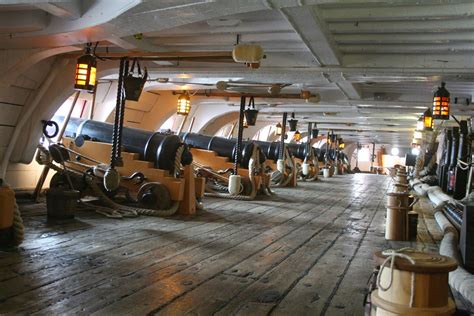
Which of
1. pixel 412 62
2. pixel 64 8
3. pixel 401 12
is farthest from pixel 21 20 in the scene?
pixel 412 62

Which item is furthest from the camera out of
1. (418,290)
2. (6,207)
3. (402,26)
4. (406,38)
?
(406,38)

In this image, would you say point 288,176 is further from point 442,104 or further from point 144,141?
point 144,141

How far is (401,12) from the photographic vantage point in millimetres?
4648

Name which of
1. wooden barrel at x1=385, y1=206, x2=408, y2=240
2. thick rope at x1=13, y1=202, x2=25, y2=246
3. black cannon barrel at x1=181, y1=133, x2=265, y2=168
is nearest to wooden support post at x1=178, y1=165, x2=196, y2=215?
wooden barrel at x1=385, y1=206, x2=408, y2=240

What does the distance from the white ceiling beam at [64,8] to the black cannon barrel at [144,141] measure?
3.10 metres

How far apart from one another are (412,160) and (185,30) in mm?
23240

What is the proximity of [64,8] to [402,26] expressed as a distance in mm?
3308

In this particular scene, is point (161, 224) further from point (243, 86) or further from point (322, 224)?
point (243, 86)

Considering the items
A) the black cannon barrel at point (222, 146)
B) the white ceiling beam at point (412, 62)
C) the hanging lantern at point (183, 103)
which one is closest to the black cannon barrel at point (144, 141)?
the hanging lantern at point (183, 103)

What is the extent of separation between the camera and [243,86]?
9.05m

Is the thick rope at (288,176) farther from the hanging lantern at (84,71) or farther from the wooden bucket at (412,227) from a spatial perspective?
the hanging lantern at (84,71)

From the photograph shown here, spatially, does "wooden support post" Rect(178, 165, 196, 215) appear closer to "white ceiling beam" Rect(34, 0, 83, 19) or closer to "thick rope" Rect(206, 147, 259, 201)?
"thick rope" Rect(206, 147, 259, 201)

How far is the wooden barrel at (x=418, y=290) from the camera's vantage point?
5.99 ft

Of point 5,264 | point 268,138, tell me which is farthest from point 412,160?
point 5,264
